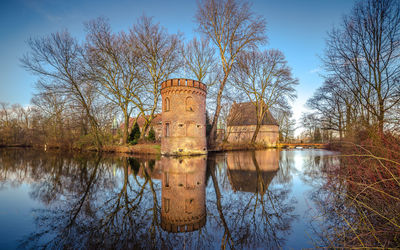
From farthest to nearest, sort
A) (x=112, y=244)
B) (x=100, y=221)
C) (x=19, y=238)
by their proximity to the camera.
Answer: (x=100, y=221) → (x=19, y=238) → (x=112, y=244)

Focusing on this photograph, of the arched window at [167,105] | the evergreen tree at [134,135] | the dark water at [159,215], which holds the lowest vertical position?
the dark water at [159,215]

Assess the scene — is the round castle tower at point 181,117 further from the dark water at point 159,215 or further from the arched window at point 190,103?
the dark water at point 159,215

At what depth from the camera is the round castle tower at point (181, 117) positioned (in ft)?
51.2

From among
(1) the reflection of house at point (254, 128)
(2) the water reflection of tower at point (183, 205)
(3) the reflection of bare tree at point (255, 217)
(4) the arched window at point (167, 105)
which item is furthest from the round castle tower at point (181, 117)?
(1) the reflection of house at point (254, 128)

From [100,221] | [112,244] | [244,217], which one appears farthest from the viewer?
[244,217]

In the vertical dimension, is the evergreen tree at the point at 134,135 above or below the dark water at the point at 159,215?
above

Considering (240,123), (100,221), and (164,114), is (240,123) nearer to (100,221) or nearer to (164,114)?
(164,114)

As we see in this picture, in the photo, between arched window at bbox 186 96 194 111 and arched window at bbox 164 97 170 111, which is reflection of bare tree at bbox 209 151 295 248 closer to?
arched window at bbox 186 96 194 111

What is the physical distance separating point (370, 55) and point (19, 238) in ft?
45.9

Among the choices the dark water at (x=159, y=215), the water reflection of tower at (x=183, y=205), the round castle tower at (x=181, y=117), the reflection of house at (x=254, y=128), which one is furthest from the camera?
the reflection of house at (x=254, y=128)

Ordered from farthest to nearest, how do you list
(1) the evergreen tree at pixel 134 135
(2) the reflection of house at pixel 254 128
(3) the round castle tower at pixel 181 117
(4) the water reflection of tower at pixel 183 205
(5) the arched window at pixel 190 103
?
(2) the reflection of house at pixel 254 128
(1) the evergreen tree at pixel 134 135
(5) the arched window at pixel 190 103
(3) the round castle tower at pixel 181 117
(4) the water reflection of tower at pixel 183 205

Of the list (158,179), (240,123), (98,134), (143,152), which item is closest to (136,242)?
(158,179)

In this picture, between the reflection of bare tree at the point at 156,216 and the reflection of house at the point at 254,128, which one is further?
the reflection of house at the point at 254,128

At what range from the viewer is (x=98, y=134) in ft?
72.1
